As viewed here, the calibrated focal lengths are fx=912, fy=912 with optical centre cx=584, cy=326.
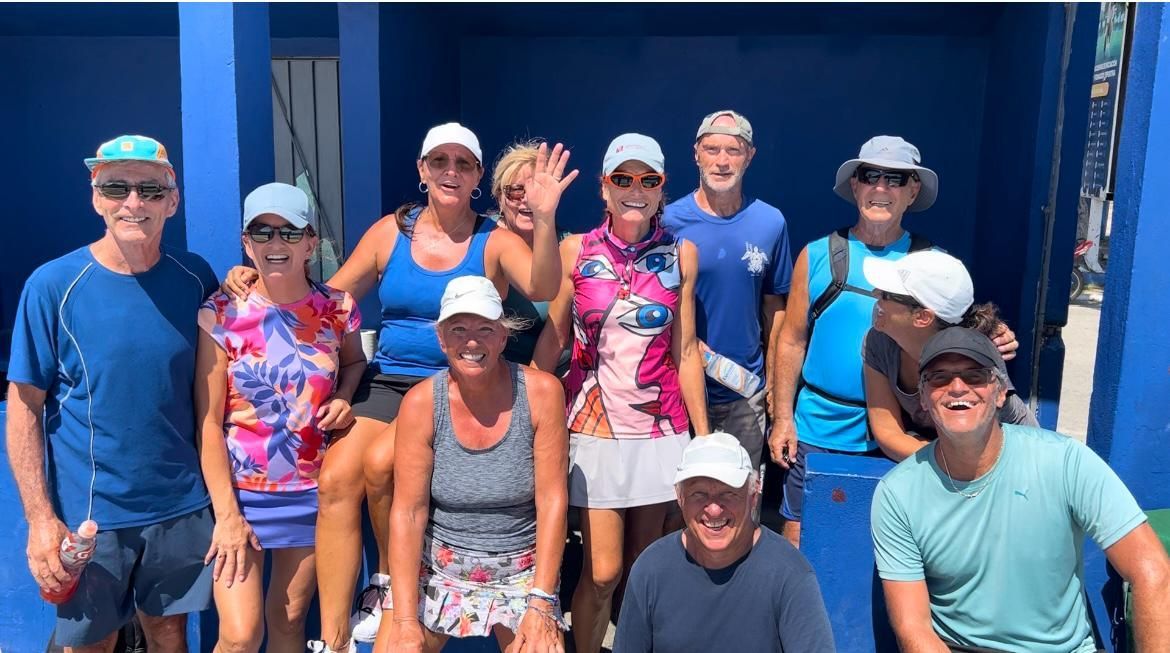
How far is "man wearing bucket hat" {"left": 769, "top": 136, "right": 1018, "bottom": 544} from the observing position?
3.02 m

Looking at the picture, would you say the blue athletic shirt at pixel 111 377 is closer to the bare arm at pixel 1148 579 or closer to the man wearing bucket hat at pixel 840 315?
the man wearing bucket hat at pixel 840 315

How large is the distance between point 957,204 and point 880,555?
13.9ft

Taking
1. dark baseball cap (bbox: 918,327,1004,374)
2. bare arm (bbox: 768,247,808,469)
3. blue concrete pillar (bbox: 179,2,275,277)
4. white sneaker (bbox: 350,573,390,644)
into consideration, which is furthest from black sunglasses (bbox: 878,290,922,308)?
blue concrete pillar (bbox: 179,2,275,277)

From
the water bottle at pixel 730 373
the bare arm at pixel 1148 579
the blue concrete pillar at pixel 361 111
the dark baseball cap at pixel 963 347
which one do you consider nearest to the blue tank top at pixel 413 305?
the water bottle at pixel 730 373

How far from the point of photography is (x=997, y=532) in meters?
2.34

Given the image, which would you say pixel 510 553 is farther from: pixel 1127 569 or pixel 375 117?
pixel 375 117

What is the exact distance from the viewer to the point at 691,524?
2.26m

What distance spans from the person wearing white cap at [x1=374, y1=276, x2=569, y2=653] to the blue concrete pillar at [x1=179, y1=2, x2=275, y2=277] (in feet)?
3.83

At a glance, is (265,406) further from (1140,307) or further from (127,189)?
(1140,307)

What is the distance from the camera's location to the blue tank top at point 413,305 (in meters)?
2.91

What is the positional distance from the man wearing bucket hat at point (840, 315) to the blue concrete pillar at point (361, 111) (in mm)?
2675

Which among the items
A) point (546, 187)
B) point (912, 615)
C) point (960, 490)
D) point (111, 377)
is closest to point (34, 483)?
point (111, 377)

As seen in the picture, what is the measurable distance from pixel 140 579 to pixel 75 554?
0.22m

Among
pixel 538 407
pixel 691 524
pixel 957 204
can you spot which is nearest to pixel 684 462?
pixel 691 524
